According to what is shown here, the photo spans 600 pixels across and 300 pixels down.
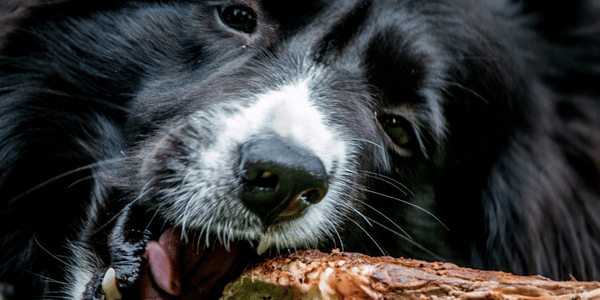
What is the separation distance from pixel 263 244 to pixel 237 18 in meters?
0.98

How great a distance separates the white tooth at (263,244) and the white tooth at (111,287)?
463 mm

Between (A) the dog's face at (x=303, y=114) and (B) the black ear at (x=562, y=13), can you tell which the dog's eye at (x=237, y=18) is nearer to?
(A) the dog's face at (x=303, y=114)

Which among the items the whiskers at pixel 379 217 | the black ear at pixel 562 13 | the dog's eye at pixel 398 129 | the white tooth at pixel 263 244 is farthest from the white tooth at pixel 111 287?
the black ear at pixel 562 13

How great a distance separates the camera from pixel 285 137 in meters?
1.63

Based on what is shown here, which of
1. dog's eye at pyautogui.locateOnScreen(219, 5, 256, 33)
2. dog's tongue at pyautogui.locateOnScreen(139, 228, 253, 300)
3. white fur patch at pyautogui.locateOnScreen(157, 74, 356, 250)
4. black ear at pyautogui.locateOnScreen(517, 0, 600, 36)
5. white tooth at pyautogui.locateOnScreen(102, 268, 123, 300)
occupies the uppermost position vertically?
black ear at pyautogui.locateOnScreen(517, 0, 600, 36)

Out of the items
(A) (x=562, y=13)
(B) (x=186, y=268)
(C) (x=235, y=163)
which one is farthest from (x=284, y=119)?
(A) (x=562, y=13)

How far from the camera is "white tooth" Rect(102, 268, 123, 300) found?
1598 mm

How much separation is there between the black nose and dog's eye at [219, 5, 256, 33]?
27.7 inches

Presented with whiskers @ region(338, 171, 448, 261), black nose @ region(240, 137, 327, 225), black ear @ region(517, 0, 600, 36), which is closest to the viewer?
black nose @ region(240, 137, 327, 225)

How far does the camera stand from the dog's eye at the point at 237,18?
2.09m

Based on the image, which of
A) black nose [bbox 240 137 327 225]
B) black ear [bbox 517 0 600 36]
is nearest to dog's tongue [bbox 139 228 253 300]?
black nose [bbox 240 137 327 225]

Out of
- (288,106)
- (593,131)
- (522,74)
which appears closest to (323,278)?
(288,106)

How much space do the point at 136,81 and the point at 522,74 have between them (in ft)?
5.56

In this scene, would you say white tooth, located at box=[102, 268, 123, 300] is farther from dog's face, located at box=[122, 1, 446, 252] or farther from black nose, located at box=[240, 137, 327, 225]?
black nose, located at box=[240, 137, 327, 225]
